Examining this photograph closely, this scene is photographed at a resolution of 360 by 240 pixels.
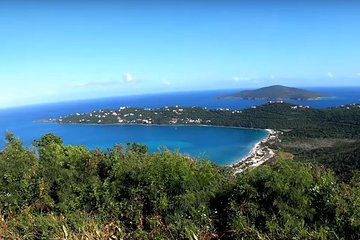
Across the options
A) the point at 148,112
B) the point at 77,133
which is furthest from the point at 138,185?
the point at 148,112

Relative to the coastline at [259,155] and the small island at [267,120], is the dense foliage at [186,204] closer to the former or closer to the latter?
the coastline at [259,155]

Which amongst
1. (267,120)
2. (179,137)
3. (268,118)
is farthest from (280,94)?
(179,137)

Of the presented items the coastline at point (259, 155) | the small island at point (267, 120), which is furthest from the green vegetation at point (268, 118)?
the coastline at point (259, 155)

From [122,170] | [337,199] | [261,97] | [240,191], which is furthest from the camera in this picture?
[261,97]

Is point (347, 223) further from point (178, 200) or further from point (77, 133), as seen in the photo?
point (77, 133)

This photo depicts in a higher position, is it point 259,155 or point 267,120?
point 267,120

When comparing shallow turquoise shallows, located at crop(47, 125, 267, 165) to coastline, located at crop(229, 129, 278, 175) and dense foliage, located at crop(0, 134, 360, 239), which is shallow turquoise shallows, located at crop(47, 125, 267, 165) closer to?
coastline, located at crop(229, 129, 278, 175)

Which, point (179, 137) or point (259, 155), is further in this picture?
point (179, 137)

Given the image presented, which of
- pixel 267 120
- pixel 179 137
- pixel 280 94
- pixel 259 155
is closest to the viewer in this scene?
pixel 259 155

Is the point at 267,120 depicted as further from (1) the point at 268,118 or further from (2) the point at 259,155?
(2) the point at 259,155
